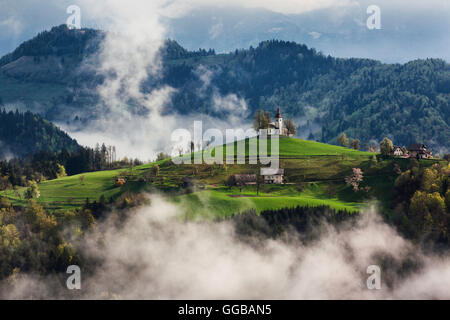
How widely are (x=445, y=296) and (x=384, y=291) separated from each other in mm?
19718

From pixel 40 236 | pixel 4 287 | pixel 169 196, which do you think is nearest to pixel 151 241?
pixel 169 196

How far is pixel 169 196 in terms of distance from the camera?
193125mm

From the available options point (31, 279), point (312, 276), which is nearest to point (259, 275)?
point (312, 276)

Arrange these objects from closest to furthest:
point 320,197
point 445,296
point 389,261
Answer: point 445,296
point 389,261
point 320,197

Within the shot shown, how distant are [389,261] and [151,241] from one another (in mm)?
87555

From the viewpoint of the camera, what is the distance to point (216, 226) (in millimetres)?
177750
